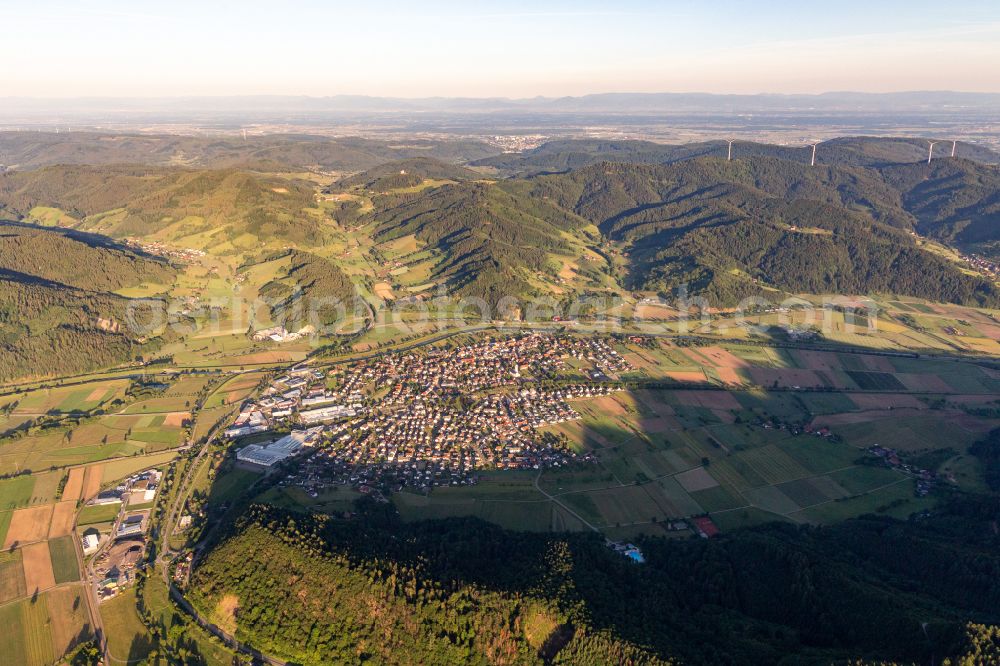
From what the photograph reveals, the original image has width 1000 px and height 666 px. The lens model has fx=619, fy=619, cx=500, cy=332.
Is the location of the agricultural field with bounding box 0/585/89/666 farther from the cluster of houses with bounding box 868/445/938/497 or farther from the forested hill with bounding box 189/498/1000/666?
the cluster of houses with bounding box 868/445/938/497

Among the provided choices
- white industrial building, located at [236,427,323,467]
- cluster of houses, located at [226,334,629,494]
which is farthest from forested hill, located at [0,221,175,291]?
white industrial building, located at [236,427,323,467]

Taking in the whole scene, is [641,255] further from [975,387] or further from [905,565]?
[905,565]

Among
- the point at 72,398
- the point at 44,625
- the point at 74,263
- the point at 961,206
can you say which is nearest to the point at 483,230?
the point at 74,263

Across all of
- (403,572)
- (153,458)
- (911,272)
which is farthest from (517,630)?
(911,272)

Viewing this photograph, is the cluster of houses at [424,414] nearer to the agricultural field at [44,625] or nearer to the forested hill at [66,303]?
the agricultural field at [44,625]

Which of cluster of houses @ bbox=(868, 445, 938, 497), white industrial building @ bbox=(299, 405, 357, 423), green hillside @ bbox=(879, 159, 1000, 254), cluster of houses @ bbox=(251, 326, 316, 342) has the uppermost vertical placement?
green hillside @ bbox=(879, 159, 1000, 254)

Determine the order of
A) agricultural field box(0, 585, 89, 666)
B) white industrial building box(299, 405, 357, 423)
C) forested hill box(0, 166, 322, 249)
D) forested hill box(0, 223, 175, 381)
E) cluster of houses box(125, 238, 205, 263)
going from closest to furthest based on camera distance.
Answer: agricultural field box(0, 585, 89, 666) < white industrial building box(299, 405, 357, 423) < forested hill box(0, 223, 175, 381) < cluster of houses box(125, 238, 205, 263) < forested hill box(0, 166, 322, 249)
